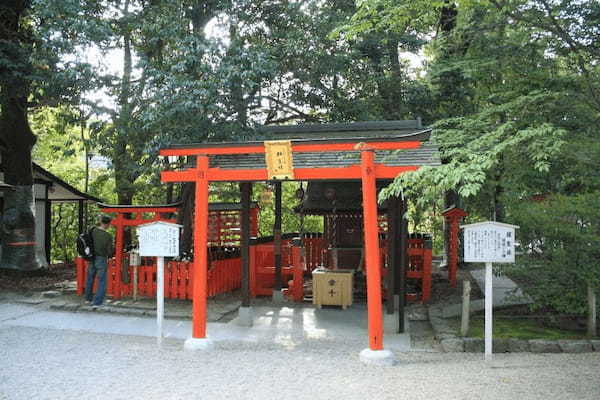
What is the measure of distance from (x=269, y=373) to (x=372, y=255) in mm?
1993

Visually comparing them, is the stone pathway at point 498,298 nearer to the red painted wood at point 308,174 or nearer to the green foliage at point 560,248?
the green foliage at point 560,248

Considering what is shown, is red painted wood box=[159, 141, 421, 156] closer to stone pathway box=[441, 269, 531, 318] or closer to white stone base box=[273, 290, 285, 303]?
stone pathway box=[441, 269, 531, 318]

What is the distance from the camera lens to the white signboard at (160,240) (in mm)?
7836

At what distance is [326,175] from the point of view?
7340 millimetres

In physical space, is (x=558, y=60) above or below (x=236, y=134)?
above

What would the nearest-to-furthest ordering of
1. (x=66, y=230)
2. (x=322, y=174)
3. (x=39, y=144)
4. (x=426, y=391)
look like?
(x=426, y=391), (x=322, y=174), (x=66, y=230), (x=39, y=144)

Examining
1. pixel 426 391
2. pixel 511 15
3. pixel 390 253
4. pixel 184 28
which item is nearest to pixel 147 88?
pixel 184 28

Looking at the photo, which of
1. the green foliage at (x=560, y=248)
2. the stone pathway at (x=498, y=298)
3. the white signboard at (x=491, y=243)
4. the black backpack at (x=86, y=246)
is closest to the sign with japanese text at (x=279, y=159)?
the white signboard at (x=491, y=243)

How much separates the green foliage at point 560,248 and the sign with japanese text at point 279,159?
3617 millimetres

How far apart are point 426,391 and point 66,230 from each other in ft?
61.0

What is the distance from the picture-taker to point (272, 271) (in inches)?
465

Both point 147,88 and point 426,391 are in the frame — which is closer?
point 426,391

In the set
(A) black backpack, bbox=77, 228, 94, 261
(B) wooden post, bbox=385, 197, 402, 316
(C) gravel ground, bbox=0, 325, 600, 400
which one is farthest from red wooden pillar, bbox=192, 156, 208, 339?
(A) black backpack, bbox=77, 228, 94, 261

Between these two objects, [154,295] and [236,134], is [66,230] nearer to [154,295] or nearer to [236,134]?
[154,295]
